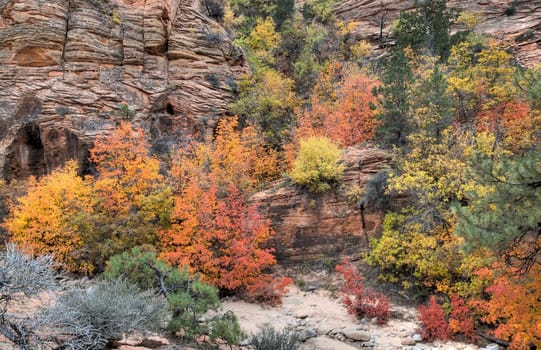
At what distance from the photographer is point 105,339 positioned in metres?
8.12

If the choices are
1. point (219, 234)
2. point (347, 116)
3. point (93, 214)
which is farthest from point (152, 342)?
point (347, 116)

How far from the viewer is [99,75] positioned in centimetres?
2477

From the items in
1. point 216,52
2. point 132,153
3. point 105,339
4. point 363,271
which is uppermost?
point 216,52

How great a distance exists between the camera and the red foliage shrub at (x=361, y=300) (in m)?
14.2

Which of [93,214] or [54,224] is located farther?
[93,214]

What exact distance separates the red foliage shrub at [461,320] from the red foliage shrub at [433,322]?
0.90 ft

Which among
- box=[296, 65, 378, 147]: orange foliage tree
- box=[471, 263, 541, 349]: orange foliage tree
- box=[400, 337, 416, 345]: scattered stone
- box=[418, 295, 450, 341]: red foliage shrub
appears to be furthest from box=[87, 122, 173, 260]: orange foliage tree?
box=[471, 263, 541, 349]: orange foliage tree

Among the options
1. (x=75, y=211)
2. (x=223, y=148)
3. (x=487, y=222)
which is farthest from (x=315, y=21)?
(x=487, y=222)

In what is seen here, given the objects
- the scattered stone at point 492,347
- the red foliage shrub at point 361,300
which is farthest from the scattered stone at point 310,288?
the scattered stone at point 492,347

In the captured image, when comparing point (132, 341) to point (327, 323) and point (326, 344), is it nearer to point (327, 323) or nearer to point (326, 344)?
point (326, 344)

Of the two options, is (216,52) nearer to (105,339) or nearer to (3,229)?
(3,229)

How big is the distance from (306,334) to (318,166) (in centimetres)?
796

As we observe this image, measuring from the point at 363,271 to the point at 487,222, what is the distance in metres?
9.11

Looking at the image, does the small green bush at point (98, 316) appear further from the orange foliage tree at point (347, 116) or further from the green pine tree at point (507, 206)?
the orange foliage tree at point (347, 116)
